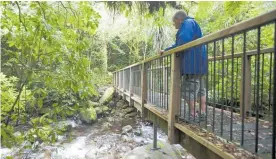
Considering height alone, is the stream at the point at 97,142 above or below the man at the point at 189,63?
below

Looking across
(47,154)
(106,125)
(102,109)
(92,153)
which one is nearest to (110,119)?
(106,125)

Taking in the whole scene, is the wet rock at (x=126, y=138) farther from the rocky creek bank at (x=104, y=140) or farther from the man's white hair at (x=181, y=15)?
the man's white hair at (x=181, y=15)

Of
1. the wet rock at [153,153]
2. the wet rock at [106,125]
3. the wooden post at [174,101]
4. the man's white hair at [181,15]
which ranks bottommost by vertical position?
the wet rock at [106,125]

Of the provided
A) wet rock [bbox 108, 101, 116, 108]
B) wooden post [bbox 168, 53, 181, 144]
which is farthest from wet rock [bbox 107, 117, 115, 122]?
wooden post [bbox 168, 53, 181, 144]

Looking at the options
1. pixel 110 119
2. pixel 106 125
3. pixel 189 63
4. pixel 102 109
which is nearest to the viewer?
pixel 189 63

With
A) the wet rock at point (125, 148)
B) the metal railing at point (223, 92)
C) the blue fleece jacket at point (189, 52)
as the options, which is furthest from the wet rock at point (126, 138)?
the blue fleece jacket at point (189, 52)

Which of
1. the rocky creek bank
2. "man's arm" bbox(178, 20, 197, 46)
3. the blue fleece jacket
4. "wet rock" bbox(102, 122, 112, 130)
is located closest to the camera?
the blue fleece jacket

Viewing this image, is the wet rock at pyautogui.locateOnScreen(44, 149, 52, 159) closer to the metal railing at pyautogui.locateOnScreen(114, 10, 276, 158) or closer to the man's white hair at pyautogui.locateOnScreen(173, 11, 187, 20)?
the metal railing at pyautogui.locateOnScreen(114, 10, 276, 158)

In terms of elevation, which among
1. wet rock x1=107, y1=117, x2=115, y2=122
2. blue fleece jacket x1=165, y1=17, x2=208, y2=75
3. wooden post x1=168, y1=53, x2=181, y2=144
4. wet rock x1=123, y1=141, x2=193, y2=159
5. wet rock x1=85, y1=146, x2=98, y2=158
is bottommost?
wet rock x1=85, y1=146, x2=98, y2=158

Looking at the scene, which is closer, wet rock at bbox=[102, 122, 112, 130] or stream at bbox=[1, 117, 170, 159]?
stream at bbox=[1, 117, 170, 159]

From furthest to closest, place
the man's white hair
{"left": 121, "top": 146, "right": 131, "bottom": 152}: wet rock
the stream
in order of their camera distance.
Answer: {"left": 121, "top": 146, "right": 131, "bottom": 152}: wet rock
the stream
the man's white hair

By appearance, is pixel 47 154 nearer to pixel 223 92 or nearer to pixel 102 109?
pixel 102 109

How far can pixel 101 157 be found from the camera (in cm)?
645

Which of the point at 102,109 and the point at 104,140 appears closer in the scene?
the point at 104,140
